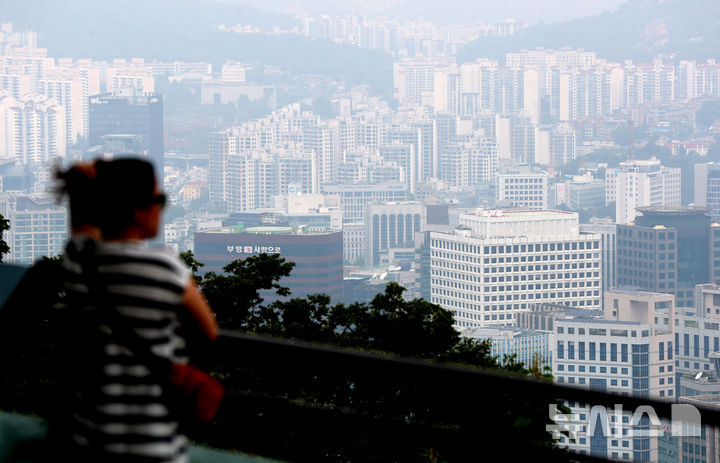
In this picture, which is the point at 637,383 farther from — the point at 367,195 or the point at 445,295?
the point at 367,195

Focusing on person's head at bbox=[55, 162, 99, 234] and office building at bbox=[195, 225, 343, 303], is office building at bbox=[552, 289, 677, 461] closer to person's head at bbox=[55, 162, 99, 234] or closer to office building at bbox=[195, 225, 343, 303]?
office building at bbox=[195, 225, 343, 303]

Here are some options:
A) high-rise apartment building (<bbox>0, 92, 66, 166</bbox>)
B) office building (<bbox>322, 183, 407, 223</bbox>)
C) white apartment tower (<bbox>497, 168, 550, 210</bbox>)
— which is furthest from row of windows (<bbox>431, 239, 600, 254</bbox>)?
high-rise apartment building (<bbox>0, 92, 66, 166</bbox>)

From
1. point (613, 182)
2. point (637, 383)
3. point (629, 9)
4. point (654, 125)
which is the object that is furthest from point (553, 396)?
point (629, 9)

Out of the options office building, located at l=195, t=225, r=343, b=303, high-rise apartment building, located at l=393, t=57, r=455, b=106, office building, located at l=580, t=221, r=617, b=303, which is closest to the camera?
office building, located at l=195, t=225, r=343, b=303

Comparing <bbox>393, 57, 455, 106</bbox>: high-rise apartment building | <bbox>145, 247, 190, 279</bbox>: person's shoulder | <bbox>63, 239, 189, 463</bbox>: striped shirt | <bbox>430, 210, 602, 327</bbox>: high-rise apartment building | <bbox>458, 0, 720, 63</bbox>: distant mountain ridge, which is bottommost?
<bbox>430, 210, 602, 327</bbox>: high-rise apartment building

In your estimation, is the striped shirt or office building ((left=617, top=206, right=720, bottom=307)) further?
office building ((left=617, top=206, right=720, bottom=307))

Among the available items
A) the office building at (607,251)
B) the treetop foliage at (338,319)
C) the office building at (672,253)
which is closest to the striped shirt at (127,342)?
the treetop foliage at (338,319)

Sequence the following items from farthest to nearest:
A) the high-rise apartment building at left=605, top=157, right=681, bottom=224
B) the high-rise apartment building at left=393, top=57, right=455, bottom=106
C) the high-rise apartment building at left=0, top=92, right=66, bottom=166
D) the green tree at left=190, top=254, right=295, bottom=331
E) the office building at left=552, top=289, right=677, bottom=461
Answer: the high-rise apartment building at left=393, top=57, right=455, bottom=106
the high-rise apartment building at left=0, top=92, right=66, bottom=166
the high-rise apartment building at left=605, top=157, right=681, bottom=224
the office building at left=552, top=289, right=677, bottom=461
the green tree at left=190, top=254, right=295, bottom=331
